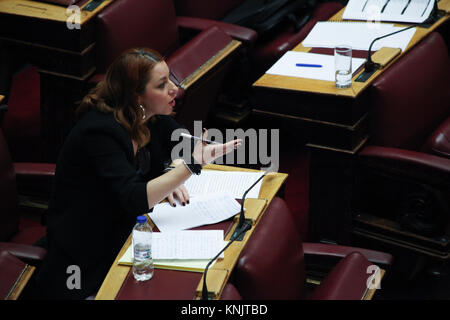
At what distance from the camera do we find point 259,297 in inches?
55.8

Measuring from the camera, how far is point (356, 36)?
2.35 m

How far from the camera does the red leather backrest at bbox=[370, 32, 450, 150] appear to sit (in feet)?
6.72

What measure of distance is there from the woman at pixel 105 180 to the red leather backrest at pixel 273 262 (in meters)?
0.19

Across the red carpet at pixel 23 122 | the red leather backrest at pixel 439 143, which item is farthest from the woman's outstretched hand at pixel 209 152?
the red carpet at pixel 23 122

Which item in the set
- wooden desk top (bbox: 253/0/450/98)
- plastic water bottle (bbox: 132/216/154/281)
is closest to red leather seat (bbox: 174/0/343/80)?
wooden desk top (bbox: 253/0/450/98)

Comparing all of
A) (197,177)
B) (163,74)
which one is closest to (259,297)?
(197,177)

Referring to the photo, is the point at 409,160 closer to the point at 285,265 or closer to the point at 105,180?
the point at 285,265

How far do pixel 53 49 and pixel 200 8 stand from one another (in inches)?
25.8

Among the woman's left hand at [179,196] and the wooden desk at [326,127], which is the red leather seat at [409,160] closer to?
the wooden desk at [326,127]

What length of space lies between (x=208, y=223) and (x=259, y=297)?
241 mm

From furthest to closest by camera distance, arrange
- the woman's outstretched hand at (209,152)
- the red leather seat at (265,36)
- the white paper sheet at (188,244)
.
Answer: the red leather seat at (265,36) < the woman's outstretched hand at (209,152) < the white paper sheet at (188,244)

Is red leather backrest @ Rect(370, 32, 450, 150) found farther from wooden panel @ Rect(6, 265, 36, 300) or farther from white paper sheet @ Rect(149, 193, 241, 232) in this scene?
wooden panel @ Rect(6, 265, 36, 300)

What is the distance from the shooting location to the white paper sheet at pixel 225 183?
1706mm
